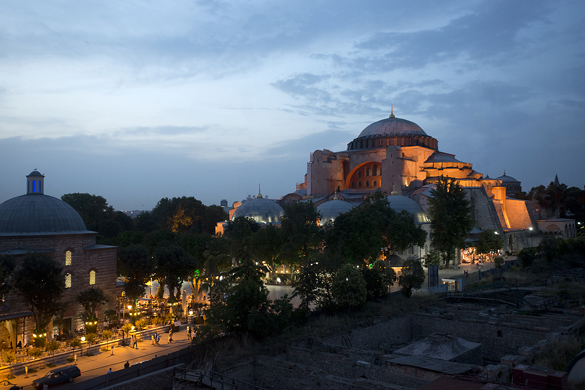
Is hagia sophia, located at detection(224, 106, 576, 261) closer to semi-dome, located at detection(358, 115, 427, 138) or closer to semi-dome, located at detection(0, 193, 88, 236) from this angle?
semi-dome, located at detection(358, 115, 427, 138)

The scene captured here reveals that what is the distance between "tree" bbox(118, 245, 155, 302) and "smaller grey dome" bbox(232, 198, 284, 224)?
54.3 ft

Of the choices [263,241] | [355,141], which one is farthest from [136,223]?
[263,241]

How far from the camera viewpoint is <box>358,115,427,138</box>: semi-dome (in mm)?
52062

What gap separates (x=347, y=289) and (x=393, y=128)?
35.8 m

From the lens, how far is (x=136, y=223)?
6200 cm

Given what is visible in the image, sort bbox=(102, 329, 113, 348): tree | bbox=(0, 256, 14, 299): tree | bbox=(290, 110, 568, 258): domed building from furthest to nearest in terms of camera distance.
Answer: bbox=(290, 110, 568, 258): domed building → bbox=(102, 329, 113, 348): tree → bbox=(0, 256, 14, 299): tree

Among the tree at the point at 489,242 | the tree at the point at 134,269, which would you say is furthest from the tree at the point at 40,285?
the tree at the point at 489,242

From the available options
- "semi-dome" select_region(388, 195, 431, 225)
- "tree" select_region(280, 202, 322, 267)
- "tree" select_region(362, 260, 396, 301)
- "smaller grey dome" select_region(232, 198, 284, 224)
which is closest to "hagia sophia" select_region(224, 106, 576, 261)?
"smaller grey dome" select_region(232, 198, 284, 224)

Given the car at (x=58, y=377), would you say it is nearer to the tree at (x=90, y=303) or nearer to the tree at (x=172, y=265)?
the tree at (x=90, y=303)

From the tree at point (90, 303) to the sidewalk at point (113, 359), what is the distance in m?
1.98

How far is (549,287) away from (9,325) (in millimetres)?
27380

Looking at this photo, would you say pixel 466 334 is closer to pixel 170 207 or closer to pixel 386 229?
pixel 386 229

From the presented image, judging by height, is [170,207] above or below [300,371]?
above

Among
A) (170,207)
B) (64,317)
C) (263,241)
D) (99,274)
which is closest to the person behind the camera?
(64,317)
